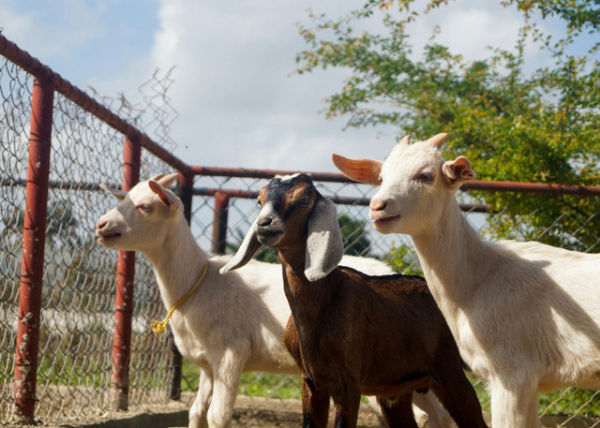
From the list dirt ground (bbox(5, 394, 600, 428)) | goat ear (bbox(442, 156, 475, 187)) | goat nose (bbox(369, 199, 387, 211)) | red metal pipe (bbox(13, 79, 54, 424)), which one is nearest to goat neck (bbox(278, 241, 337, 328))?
goat nose (bbox(369, 199, 387, 211))

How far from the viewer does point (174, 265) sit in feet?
15.1

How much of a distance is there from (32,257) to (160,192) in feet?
2.92

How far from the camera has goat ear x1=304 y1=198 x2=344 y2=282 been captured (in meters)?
2.97

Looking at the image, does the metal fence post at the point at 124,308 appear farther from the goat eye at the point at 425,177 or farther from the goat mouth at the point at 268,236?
the goat eye at the point at 425,177

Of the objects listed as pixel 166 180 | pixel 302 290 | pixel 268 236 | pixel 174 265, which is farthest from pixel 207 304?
pixel 268 236

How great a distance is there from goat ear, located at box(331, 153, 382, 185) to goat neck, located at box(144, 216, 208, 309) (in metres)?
1.51

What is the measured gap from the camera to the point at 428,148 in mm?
3271

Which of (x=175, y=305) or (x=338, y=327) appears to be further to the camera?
(x=175, y=305)

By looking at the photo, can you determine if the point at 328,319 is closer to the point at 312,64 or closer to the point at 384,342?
the point at 384,342

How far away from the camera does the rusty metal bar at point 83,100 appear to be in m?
3.63

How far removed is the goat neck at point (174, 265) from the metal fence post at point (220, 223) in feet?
4.89

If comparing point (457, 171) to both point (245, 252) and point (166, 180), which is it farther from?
point (166, 180)

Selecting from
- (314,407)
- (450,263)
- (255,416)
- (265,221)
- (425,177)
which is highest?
(425,177)

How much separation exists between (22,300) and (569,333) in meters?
2.66
